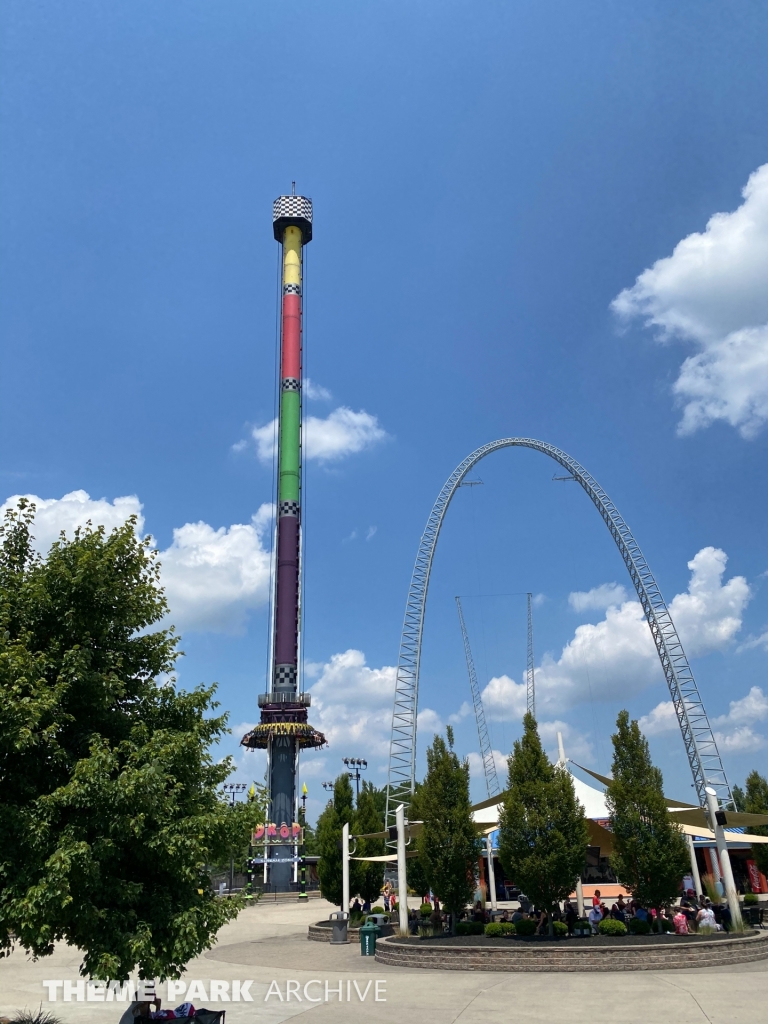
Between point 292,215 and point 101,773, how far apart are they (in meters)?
99.1

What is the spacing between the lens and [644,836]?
2338cm

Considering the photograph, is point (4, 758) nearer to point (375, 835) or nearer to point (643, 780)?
point (643, 780)

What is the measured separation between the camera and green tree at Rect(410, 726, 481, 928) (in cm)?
2506

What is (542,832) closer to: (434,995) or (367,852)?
(434,995)

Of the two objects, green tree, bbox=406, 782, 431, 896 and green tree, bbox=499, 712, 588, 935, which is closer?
green tree, bbox=499, 712, 588, 935

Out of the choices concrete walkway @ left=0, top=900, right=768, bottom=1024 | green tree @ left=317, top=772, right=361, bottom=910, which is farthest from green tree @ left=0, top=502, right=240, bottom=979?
green tree @ left=317, top=772, right=361, bottom=910

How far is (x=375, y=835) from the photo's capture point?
112 ft

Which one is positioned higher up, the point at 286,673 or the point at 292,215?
the point at 292,215

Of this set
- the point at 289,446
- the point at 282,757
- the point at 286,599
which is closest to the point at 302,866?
the point at 282,757

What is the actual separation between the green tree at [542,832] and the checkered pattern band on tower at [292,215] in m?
89.5

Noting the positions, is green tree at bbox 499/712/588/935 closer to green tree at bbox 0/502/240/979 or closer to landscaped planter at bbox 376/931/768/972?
landscaped planter at bbox 376/931/768/972

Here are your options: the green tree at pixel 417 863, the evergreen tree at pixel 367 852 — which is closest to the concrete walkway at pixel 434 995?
the green tree at pixel 417 863

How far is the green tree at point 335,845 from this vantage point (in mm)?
36000

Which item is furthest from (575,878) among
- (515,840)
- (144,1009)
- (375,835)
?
(144,1009)
